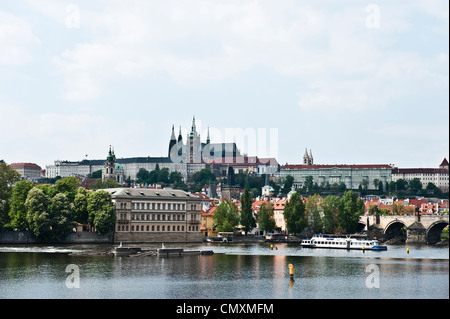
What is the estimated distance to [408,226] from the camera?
116750 millimetres

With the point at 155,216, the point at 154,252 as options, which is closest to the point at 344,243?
the point at 155,216

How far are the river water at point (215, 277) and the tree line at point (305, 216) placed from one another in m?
43.1

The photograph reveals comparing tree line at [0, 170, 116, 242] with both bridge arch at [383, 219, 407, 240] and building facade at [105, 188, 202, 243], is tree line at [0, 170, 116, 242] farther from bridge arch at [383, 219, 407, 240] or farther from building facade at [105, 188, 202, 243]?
bridge arch at [383, 219, 407, 240]

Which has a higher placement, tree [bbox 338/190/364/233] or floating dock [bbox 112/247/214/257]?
tree [bbox 338/190/364/233]

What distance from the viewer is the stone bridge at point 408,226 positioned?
114000mm

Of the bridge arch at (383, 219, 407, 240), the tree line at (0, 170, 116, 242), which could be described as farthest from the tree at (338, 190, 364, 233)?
the tree line at (0, 170, 116, 242)

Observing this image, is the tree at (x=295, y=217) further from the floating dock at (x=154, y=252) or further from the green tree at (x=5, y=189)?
the floating dock at (x=154, y=252)

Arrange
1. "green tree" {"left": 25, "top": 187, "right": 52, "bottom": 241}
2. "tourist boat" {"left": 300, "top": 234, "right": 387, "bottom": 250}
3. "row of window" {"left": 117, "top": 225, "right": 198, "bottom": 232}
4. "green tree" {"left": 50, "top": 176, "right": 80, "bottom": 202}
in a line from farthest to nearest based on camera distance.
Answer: "row of window" {"left": 117, "top": 225, "right": 198, "bottom": 232}
"green tree" {"left": 50, "top": 176, "right": 80, "bottom": 202}
"tourist boat" {"left": 300, "top": 234, "right": 387, "bottom": 250}
"green tree" {"left": 25, "top": 187, "right": 52, "bottom": 241}

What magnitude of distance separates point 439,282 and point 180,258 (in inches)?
1165

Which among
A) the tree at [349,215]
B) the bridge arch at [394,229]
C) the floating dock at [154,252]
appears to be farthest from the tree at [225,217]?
the floating dock at [154,252]

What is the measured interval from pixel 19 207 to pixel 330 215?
47136 mm

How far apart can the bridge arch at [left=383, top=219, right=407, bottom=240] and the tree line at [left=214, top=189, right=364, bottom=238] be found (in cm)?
578

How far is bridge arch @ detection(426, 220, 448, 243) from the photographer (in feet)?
373
